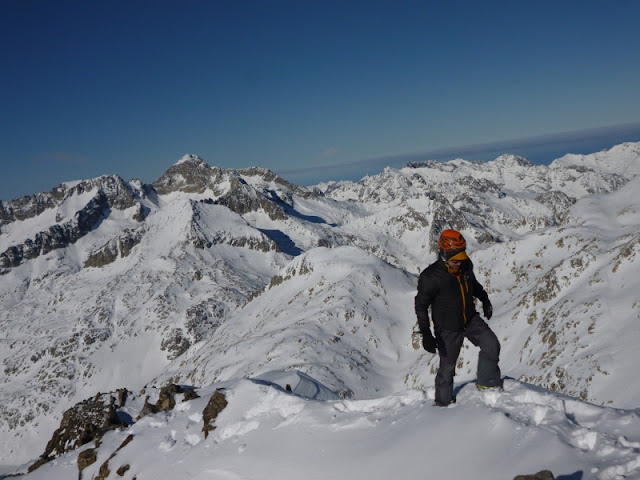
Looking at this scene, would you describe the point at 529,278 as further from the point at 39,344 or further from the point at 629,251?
the point at 39,344

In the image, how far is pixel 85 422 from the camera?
34.1 metres

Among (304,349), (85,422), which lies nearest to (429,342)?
(85,422)

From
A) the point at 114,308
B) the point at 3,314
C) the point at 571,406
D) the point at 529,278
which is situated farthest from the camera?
the point at 3,314

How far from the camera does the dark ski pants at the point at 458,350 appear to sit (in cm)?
1011

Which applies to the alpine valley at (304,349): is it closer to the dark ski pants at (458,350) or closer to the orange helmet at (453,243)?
the dark ski pants at (458,350)

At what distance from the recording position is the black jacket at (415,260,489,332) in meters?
9.66

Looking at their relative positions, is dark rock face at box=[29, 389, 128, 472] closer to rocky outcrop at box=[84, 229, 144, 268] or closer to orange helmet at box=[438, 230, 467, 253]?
orange helmet at box=[438, 230, 467, 253]

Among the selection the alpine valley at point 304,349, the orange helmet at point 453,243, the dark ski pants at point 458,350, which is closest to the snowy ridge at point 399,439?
the alpine valley at point 304,349

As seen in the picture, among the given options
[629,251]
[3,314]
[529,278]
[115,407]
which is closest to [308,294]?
[529,278]

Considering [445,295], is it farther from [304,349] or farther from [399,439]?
[304,349]

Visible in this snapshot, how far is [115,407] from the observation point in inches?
1503

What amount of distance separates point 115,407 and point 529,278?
2514 inches

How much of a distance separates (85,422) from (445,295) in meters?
37.1

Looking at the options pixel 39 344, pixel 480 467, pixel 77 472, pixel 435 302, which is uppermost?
pixel 435 302
